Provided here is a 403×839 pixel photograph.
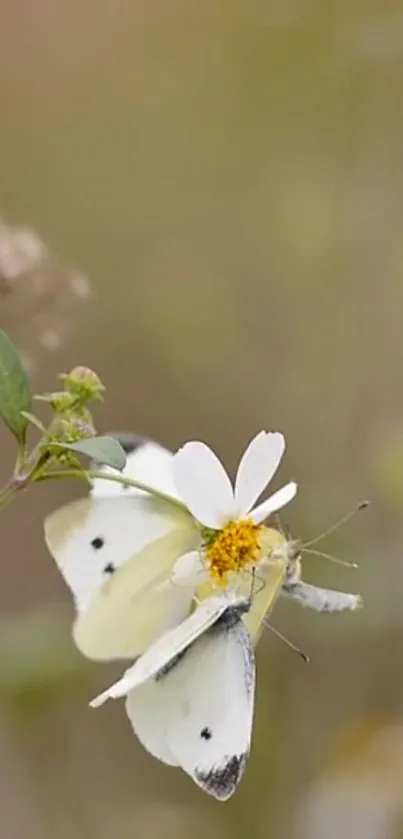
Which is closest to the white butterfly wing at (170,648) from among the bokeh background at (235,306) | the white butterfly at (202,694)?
the white butterfly at (202,694)

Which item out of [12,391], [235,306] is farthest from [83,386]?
[235,306]

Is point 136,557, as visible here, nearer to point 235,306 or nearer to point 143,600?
point 143,600

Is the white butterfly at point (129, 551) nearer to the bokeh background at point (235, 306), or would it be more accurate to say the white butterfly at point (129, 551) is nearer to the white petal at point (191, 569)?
the white petal at point (191, 569)

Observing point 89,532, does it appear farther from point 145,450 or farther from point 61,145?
point 61,145

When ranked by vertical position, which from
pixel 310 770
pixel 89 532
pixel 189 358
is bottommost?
pixel 310 770

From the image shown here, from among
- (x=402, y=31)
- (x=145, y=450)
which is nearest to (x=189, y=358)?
(x=402, y=31)
